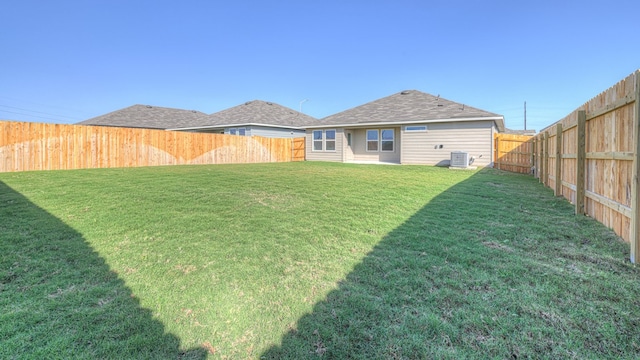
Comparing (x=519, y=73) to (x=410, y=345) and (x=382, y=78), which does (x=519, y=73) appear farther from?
(x=410, y=345)

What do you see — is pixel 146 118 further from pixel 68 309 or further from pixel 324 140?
pixel 68 309

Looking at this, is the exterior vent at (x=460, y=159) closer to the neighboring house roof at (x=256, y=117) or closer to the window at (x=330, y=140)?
the window at (x=330, y=140)

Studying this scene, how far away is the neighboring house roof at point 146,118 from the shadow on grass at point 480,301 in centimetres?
2673

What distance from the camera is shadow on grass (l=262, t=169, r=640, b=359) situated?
191cm

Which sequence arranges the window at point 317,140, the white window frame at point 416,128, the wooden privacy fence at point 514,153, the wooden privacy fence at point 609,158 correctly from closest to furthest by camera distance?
1. the wooden privacy fence at point 609,158
2. the wooden privacy fence at point 514,153
3. the white window frame at point 416,128
4. the window at point 317,140

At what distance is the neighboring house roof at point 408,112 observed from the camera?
1572 centimetres

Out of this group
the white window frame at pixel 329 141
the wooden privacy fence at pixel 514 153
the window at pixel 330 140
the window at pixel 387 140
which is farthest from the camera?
the window at pixel 330 140

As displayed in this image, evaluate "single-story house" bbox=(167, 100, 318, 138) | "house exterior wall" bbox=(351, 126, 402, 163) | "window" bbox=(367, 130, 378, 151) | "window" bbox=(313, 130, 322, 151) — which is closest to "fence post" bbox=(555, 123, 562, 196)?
"house exterior wall" bbox=(351, 126, 402, 163)

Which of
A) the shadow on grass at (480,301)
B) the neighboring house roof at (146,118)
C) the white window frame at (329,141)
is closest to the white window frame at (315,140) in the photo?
the white window frame at (329,141)

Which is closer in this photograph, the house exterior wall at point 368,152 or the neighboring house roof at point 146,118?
the house exterior wall at point 368,152

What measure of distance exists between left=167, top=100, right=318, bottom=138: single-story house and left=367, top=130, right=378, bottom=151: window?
4135 mm

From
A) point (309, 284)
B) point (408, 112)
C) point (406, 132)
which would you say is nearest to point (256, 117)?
point (408, 112)

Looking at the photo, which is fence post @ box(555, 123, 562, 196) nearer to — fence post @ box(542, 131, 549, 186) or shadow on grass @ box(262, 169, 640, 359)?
fence post @ box(542, 131, 549, 186)

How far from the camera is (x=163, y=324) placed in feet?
7.16
